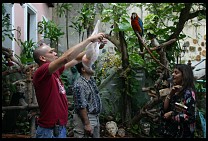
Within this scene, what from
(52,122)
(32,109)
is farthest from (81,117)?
(32,109)

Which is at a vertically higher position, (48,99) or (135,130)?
(48,99)

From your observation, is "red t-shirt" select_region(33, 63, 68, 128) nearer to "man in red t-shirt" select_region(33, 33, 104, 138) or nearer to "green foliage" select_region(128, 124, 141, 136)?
"man in red t-shirt" select_region(33, 33, 104, 138)

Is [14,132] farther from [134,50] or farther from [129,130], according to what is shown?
[134,50]

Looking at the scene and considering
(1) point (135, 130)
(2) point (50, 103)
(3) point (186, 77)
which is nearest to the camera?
(2) point (50, 103)

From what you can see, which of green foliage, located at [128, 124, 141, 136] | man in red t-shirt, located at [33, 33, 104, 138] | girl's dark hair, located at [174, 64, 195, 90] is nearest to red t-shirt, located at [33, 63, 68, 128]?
man in red t-shirt, located at [33, 33, 104, 138]

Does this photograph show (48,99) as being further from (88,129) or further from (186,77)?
(186,77)

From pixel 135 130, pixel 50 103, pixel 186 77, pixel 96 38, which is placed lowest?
pixel 135 130

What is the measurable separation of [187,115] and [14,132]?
10.5 ft

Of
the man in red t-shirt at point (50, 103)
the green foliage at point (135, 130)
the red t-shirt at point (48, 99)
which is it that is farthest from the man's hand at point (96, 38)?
the green foliage at point (135, 130)

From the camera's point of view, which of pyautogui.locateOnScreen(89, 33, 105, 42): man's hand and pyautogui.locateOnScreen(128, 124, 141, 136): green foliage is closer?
Result: pyautogui.locateOnScreen(89, 33, 105, 42): man's hand

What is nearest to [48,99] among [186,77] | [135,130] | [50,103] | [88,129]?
[50,103]

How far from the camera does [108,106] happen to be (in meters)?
5.84

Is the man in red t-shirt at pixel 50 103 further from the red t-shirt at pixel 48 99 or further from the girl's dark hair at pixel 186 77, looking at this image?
the girl's dark hair at pixel 186 77

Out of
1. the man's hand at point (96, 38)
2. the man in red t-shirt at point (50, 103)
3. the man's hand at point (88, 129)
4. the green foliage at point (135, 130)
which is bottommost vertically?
the green foliage at point (135, 130)
